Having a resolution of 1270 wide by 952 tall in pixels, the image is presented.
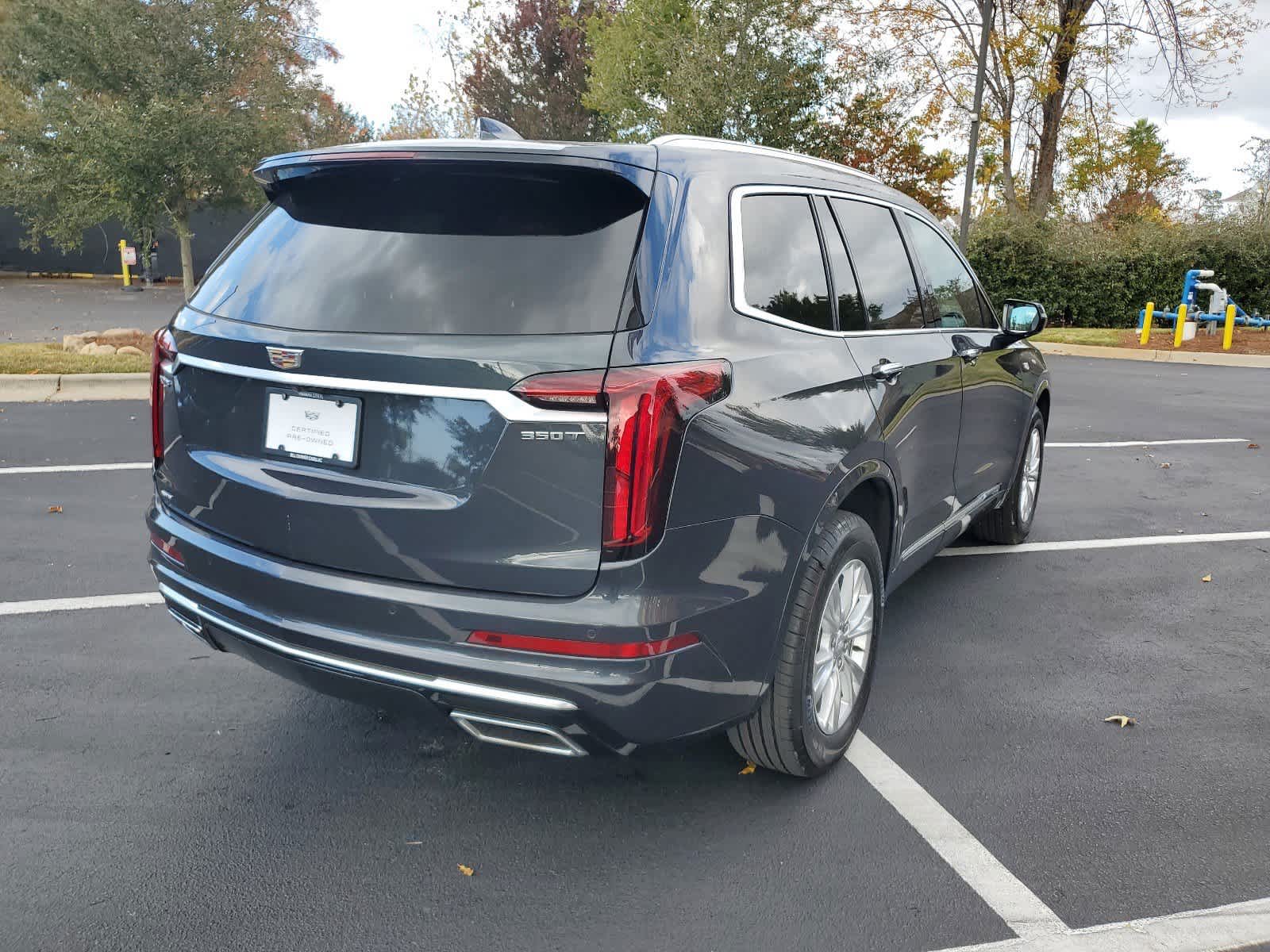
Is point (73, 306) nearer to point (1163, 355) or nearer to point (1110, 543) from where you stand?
point (1163, 355)

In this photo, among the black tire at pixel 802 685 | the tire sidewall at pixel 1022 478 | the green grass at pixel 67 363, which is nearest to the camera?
the black tire at pixel 802 685

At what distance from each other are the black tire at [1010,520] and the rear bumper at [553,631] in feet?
10.5

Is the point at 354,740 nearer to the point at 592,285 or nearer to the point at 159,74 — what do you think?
the point at 592,285

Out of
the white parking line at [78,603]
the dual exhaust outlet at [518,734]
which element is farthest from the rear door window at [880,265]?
the white parking line at [78,603]

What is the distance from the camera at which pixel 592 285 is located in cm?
243

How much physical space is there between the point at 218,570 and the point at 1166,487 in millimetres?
6873

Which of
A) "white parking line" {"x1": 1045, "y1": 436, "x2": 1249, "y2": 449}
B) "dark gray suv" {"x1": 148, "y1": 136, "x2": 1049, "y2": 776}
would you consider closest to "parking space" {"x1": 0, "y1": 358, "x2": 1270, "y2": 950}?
"dark gray suv" {"x1": 148, "y1": 136, "x2": 1049, "y2": 776}

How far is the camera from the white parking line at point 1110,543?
→ 19.0 feet

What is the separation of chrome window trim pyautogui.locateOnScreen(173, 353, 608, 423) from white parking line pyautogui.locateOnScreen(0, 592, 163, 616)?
2331mm

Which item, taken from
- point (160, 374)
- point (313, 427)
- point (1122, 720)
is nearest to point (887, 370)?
point (1122, 720)

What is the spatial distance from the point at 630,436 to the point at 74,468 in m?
6.02

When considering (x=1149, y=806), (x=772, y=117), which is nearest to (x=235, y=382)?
(x=1149, y=806)

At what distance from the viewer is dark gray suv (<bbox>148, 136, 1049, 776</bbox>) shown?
7.67ft

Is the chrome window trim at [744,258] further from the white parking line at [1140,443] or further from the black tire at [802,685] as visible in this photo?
the white parking line at [1140,443]
